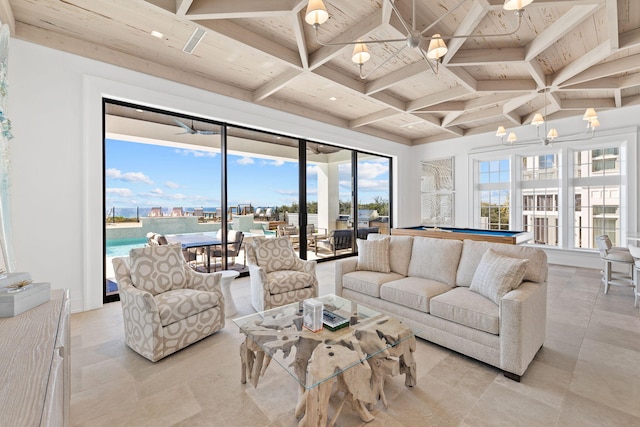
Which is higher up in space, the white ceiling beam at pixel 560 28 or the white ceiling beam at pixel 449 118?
the white ceiling beam at pixel 449 118

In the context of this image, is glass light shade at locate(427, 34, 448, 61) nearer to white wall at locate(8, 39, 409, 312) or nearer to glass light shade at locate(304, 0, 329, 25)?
glass light shade at locate(304, 0, 329, 25)

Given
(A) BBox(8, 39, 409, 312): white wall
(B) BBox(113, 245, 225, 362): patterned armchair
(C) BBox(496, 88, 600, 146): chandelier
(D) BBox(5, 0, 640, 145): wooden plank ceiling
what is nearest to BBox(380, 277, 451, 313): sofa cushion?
(B) BBox(113, 245, 225, 362): patterned armchair

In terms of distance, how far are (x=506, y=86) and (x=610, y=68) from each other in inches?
45.0

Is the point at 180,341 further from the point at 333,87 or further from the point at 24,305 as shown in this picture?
the point at 333,87

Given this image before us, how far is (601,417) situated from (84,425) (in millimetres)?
3062

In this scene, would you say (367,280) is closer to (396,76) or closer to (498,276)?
(498,276)

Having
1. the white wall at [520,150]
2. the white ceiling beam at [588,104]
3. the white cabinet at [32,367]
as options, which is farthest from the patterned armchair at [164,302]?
the white ceiling beam at [588,104]

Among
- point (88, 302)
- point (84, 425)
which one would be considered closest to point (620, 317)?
point (84, 425)

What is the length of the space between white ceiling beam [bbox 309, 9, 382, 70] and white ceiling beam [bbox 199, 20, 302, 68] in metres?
0.24

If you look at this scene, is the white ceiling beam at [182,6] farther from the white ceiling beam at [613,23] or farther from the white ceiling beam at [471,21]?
the white ceiling beam at [613,23]

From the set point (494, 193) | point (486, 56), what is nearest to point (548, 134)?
point (494, 193)

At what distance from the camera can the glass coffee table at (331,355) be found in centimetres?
150

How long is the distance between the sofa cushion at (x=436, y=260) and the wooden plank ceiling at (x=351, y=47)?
1.98 metres

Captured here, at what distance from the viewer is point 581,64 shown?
11.9 ft
